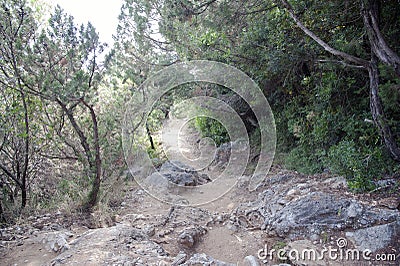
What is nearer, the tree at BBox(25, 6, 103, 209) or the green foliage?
the tree at BBox(25, 6, 103, 209)

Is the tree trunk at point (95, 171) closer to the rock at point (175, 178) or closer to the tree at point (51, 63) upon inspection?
the tree at point (51, 63)

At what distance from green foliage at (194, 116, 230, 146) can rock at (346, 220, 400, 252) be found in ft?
23.4

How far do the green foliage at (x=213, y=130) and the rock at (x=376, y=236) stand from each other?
7.13m

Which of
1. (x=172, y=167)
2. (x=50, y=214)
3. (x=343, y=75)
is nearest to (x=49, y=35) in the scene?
(x=50, y=214)

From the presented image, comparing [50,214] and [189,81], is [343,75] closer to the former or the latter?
[189,81]

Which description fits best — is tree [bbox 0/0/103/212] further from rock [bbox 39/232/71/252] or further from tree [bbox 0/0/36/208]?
rock [bbox 39/232/71/252]

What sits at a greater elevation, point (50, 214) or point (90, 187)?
point (90, 187)

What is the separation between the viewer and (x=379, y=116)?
12.6 feet

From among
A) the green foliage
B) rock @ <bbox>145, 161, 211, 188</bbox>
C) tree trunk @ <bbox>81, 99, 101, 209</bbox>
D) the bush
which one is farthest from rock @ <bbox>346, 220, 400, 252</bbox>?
the green foliage

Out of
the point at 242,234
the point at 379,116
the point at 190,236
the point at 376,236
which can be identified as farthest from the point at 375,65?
the point at 190,236

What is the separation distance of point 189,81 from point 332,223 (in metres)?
6.22

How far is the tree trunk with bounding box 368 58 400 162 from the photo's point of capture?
3807 millimetres

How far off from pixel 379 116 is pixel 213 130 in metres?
7.06

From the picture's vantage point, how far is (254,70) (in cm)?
631
